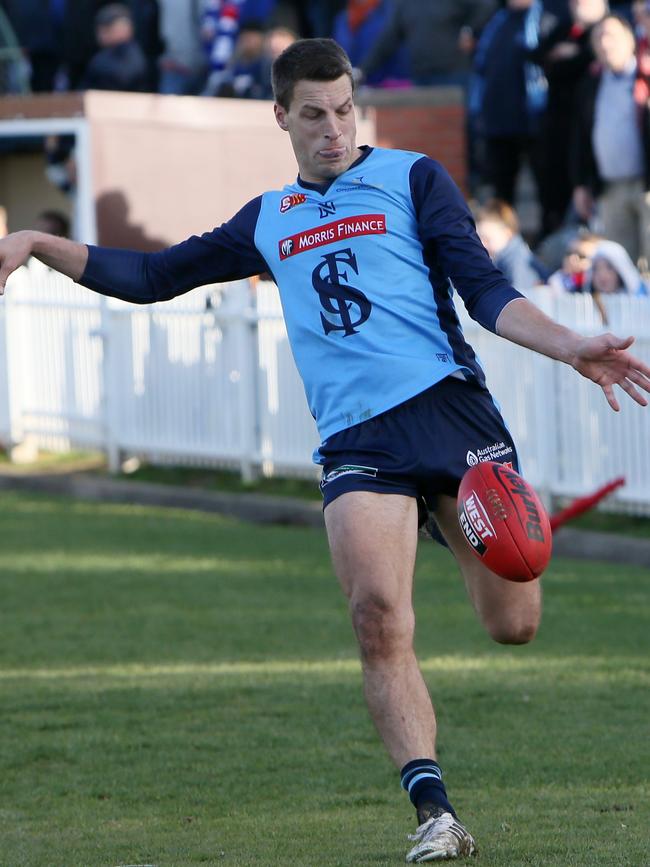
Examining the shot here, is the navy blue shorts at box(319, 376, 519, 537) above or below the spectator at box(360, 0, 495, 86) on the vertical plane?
below

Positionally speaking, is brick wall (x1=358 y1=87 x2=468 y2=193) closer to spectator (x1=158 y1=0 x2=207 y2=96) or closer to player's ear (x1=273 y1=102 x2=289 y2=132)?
spectator (x1=158 y1=0 x2=207 y2=96)

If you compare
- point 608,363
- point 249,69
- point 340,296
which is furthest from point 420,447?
point 249,69

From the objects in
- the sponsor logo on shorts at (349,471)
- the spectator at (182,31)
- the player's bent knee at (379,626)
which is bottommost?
the player's bent knee at (379,626)

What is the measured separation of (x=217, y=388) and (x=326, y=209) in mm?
9570

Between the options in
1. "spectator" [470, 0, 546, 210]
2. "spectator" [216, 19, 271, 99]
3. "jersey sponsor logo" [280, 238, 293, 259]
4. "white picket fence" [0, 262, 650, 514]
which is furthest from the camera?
"spectator" [216, 19, 271, 99]

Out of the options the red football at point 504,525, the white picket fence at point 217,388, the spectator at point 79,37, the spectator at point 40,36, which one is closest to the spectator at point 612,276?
the white picket fence at point 217,388

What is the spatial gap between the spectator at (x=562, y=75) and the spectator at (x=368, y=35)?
2.67 m

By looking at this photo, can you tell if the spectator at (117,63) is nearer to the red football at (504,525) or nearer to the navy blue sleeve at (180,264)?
the navy blue sleeve at (180,264)

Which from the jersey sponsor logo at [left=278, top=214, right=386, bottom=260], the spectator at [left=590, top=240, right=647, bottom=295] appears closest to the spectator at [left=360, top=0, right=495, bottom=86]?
the spectator at [left=590, top=240, right=647, bottom=295]

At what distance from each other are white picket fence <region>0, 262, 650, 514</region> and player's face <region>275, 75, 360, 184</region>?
634 cm

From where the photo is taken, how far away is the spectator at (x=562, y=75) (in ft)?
51.3

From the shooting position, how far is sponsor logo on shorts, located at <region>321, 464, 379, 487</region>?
5.59m

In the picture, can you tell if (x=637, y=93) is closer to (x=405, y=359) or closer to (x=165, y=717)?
(x=165, y=717)

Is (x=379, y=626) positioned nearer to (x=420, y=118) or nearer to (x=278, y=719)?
(x=278, y=719)
